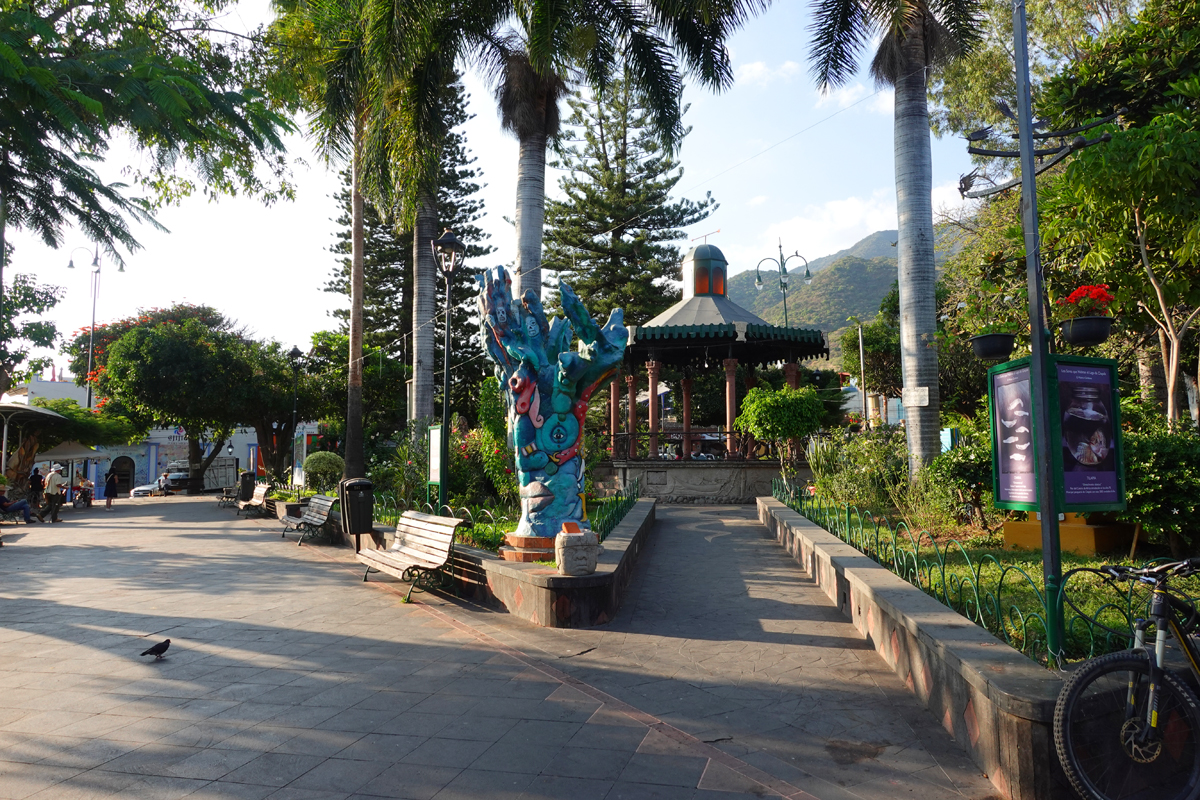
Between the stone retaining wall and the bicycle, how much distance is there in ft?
0.45

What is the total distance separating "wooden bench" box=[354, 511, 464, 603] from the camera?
26.6 feet

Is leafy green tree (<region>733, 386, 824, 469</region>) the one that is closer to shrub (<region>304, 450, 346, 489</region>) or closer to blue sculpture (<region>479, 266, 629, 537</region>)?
blue sculpture (<region>479, 266, 629, 537</region>)

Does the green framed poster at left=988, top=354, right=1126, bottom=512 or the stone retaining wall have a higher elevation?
the green framed poster at left=988, top=354, right=1126, bottom=512

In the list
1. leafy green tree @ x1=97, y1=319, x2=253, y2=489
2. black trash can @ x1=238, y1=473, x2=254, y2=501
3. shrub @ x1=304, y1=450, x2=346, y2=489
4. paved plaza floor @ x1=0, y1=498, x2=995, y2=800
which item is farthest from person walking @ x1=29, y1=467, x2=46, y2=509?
paved plaza floor @ x1=0, y1=498, x2=995, y2=800

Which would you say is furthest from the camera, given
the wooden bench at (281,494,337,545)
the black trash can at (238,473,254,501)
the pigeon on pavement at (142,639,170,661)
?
the black trash can at (238,473,254,501)

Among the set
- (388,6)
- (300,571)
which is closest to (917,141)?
(388,6)

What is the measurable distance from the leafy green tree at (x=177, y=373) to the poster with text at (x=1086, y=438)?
85.1 ft

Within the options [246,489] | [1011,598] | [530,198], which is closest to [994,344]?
[1011,598]

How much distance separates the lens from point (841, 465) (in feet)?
39.5

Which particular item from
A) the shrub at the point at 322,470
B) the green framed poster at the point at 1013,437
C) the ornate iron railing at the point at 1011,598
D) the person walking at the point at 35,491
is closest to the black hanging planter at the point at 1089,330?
the green framed poster at the point at 1013,437

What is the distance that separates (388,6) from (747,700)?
1159 cm

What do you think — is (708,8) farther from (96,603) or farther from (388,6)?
(96,603)

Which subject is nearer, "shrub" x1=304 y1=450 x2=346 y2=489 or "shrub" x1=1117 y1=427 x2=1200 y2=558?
"shrub" x1=1117 y1=427 x2=1200 y2=558

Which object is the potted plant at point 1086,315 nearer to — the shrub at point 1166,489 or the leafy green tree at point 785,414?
the shrub at point 1166,489
